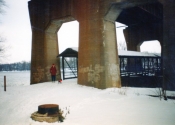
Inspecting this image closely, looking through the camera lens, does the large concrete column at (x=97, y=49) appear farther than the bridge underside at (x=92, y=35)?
Yes

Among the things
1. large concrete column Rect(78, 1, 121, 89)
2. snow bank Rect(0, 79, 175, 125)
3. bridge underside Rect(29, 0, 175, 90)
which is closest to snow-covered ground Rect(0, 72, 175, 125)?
snow bank Rect(0, 79, 175, 125)

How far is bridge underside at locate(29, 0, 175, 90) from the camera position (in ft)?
34.5

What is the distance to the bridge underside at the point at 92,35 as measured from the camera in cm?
1051

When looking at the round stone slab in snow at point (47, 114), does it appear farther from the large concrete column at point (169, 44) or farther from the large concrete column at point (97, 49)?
the large concrete column at point (169, 44)

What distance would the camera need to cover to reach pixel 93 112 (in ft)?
24.2

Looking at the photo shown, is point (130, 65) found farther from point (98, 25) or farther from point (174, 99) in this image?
point (174, 99)

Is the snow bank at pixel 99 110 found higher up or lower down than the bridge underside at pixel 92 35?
lower down

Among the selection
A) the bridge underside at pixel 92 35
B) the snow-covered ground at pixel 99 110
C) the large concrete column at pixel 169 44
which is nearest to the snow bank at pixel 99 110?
the snow-covered ground at pixel 99 110

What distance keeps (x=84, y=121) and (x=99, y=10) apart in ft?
27.5

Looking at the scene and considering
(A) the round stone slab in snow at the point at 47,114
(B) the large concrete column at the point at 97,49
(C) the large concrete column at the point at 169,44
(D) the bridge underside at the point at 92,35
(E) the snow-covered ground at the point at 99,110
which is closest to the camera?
(E) the snow-covered ground at the point at 99,110

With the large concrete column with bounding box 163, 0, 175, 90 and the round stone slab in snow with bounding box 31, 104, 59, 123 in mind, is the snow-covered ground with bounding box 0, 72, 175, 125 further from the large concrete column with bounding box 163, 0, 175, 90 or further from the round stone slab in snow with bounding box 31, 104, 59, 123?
the large concrete column with bounding box 163, 0, 175, 90

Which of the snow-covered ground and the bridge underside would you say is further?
the bridge underside

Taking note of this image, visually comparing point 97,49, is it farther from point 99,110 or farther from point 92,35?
point 99,110

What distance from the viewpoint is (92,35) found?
42.2ft
